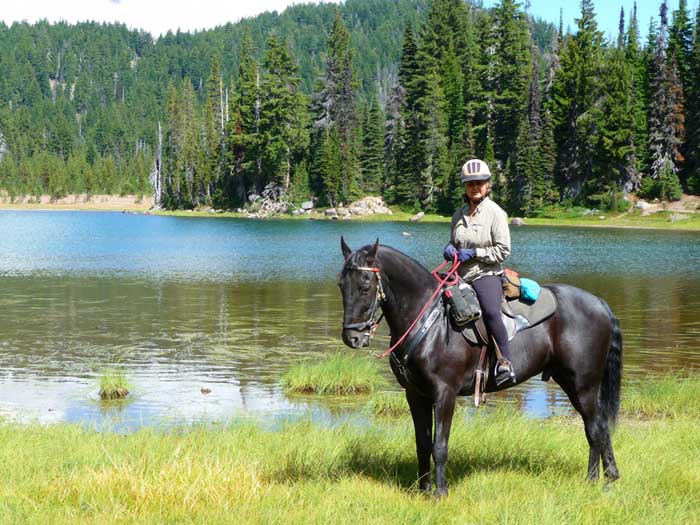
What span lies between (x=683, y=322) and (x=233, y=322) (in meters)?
14.2

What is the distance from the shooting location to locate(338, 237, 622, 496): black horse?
718 centimetres

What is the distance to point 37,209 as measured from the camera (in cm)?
14800

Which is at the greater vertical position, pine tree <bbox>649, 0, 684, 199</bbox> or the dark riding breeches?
pine tree <bbox>649, 0, 684, 199</bbox>

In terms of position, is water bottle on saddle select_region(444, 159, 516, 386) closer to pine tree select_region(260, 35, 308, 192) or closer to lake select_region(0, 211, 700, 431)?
lake select_region(0, 211, 700, 431)

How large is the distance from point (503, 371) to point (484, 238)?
4.47 feet

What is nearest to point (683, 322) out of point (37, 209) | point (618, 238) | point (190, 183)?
point (618, 238)

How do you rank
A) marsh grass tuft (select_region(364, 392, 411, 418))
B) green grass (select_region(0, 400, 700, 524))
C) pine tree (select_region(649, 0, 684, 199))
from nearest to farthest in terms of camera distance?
green grass (select_region(0, 400, 700, 524))
marsh grass tuft (select_region(364, 392, 411, 418))
pine tree (select_region(649, 0, 684, 199))

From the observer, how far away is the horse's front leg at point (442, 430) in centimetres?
736

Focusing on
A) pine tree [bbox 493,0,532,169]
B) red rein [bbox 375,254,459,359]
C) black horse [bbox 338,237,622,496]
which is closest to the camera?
black horse [bbox 338,237,622,496]

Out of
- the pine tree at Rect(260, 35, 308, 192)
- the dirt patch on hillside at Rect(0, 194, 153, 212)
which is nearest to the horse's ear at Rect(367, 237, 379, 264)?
A: the pine tree at Rect(260, 35, 308, 192)

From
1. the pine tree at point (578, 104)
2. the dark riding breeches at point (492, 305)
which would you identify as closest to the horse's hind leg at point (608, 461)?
the dark riding breeches at point (492, 305)

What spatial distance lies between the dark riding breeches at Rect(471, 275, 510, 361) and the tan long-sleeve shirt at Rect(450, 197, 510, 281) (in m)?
0.10

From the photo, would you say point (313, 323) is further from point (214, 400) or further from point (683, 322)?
point (683, 322)

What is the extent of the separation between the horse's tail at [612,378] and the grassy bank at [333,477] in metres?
0.55
